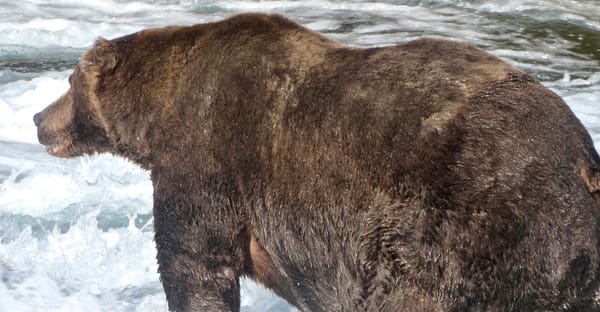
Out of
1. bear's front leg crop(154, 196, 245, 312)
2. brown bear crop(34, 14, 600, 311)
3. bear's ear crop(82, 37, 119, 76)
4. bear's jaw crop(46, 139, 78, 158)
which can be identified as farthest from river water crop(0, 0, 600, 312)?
bear's ear crop(82, 37, 119, 76)

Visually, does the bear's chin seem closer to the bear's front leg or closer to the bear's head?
the bear's head

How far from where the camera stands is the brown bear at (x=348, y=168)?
386 centimetres

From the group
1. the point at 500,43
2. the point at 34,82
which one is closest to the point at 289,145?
the point at 34,82

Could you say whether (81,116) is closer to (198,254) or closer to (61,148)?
(61,148)

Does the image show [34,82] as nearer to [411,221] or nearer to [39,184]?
[39,184]

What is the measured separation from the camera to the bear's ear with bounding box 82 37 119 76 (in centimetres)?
518

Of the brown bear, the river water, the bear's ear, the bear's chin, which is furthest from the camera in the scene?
the river water

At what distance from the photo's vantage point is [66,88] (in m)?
10.0

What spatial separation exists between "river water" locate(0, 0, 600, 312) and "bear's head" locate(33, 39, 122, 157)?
1.22 m

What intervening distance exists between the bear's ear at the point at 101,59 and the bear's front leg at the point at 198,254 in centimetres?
81

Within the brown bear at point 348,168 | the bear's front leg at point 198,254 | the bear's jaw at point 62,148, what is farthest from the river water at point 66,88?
the brown bear at point 348,168

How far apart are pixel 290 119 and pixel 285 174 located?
0.23 metres

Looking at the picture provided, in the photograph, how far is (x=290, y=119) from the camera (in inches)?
173

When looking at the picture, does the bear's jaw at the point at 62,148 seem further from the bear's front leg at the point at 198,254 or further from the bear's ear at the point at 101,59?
the bear's front leg at the point at 198,254
